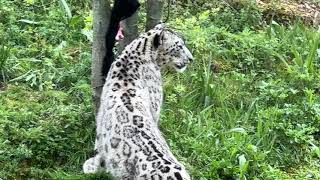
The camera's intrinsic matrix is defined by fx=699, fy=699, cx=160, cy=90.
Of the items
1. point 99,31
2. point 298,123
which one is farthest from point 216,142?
point 99,31

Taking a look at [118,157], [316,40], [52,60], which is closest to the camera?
[118,157]

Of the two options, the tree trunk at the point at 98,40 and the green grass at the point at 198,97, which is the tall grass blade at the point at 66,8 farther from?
the tree trunk at the point at 98,40

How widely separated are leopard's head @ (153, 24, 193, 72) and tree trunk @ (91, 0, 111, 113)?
49cm

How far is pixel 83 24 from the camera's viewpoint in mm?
8789

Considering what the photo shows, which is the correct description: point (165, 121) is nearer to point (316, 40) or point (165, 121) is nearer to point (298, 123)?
point (298, 123)

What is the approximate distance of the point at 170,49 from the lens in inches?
267

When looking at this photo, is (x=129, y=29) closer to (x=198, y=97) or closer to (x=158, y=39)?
(x=158, y=39)

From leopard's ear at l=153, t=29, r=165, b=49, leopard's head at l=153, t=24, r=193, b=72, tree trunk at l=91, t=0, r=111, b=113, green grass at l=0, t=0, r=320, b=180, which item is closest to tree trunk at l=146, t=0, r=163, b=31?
leopard's head at l=153, t=24, r=193, b=72

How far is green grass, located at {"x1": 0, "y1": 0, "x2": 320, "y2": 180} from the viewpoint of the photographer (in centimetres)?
652

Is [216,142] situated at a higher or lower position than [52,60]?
lower

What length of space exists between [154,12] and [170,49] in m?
0.48

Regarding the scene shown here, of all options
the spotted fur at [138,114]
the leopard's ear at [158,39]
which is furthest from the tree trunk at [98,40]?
the leopard's ear at [158,39]

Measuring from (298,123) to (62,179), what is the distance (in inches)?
108

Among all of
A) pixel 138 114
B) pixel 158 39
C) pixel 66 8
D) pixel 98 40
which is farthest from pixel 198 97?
pixel 66 8
